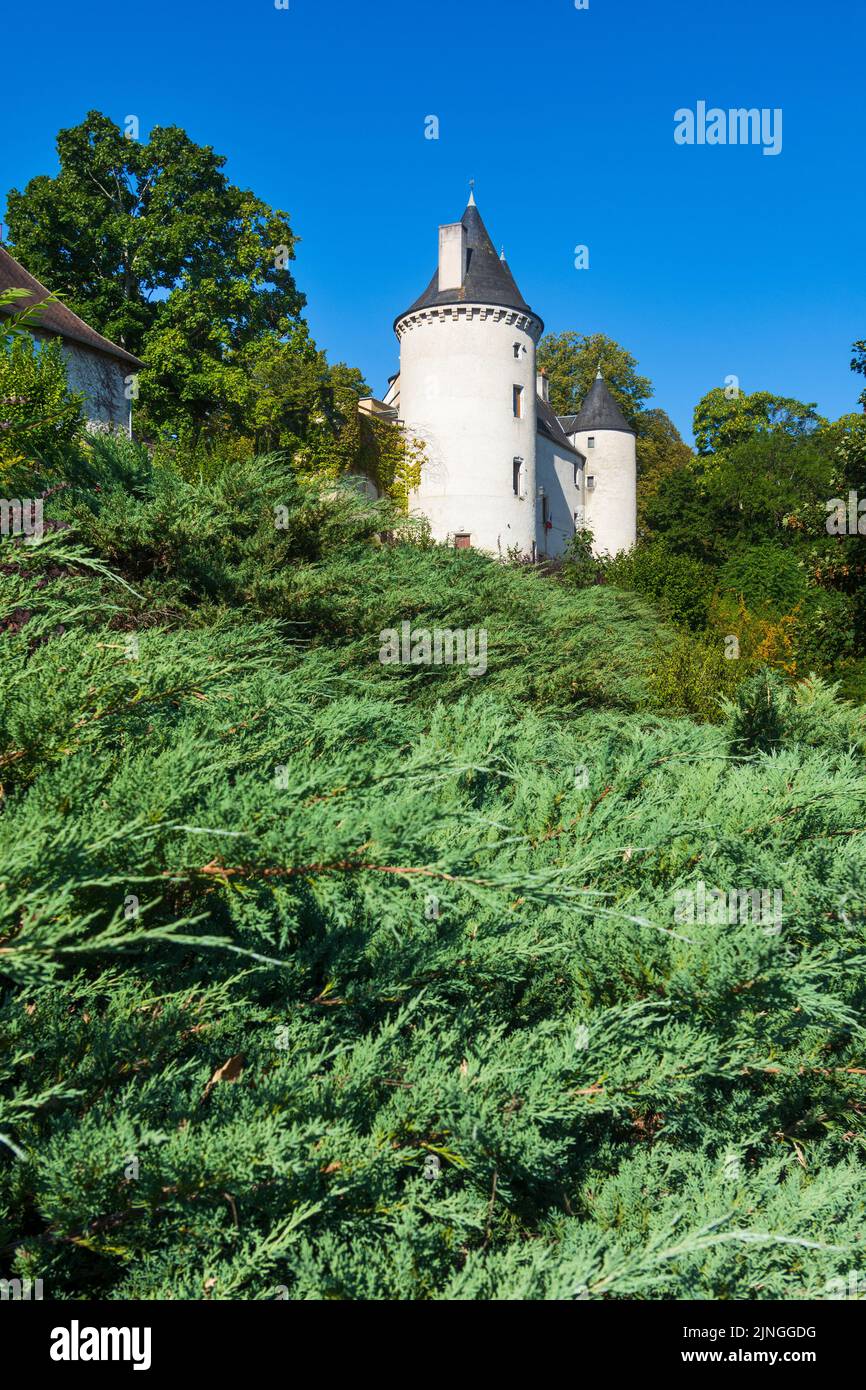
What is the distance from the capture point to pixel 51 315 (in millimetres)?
26000

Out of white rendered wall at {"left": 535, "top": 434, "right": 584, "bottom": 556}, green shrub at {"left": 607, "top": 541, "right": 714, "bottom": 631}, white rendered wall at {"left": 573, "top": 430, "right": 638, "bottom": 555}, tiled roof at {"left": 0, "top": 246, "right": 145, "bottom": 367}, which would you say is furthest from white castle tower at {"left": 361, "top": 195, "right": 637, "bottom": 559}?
white rendered wall at {"left": 573, "top": 430, "right": 638, "bottom": 555}

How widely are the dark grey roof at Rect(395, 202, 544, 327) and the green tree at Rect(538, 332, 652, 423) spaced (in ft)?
64.8

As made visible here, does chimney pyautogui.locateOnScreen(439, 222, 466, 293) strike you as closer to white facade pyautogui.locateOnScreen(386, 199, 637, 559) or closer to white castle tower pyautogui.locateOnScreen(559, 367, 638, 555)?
white facade pyautogui.locateOnScreen(386, 199, 637, 559)

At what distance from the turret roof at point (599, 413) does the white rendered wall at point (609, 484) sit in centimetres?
33

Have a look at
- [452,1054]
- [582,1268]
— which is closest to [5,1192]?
[452,1054]

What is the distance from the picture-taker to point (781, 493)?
137 feet

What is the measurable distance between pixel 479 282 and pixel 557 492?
13.4 meters

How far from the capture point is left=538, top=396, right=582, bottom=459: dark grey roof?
44.6m

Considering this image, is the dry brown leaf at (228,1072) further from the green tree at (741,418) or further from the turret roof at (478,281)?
the green tree at (741,418)
